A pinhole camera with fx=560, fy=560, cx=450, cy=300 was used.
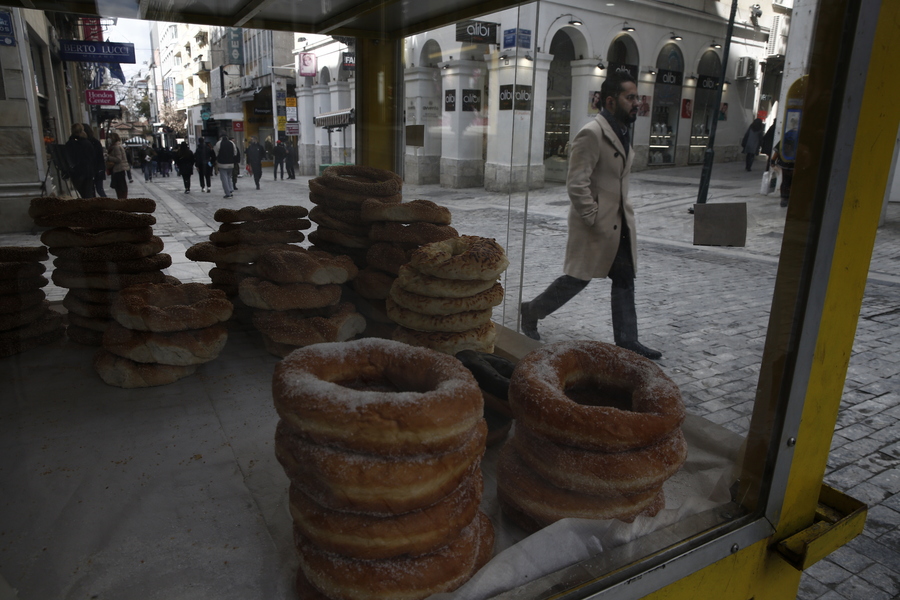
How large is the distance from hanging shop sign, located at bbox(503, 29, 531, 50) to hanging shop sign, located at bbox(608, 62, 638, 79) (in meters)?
0.96

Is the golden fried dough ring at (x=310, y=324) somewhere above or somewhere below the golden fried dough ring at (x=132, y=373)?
above

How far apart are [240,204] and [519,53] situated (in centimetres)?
204

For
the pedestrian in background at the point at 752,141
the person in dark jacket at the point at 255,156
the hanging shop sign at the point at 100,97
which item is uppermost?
the hanging shop sign at the point at 100,97

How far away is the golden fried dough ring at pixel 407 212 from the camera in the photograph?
123 inches

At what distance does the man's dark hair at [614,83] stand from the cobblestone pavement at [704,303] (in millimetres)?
460

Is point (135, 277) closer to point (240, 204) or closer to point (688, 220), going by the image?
point (240, 204)

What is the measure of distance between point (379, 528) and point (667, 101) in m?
2.07

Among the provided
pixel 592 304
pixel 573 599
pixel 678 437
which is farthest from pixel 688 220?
pixel 592 304

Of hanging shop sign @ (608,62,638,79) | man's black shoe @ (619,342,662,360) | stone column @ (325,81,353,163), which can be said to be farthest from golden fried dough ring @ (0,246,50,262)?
man's black shoe @ (619,342,662,360)

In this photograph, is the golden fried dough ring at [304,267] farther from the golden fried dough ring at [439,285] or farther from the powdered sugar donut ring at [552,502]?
the powdered sugar donut ring at [552,502]

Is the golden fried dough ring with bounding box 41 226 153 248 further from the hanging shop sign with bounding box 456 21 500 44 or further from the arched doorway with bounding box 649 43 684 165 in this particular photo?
the arched doorway with bounding box 649 43 684 165

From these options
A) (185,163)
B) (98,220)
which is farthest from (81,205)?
(185,163)

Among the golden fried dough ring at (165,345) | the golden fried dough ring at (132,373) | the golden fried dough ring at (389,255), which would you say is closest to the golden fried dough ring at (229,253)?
the golden fried dough ring at (389,255)

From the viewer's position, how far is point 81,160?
2672 millimetres
